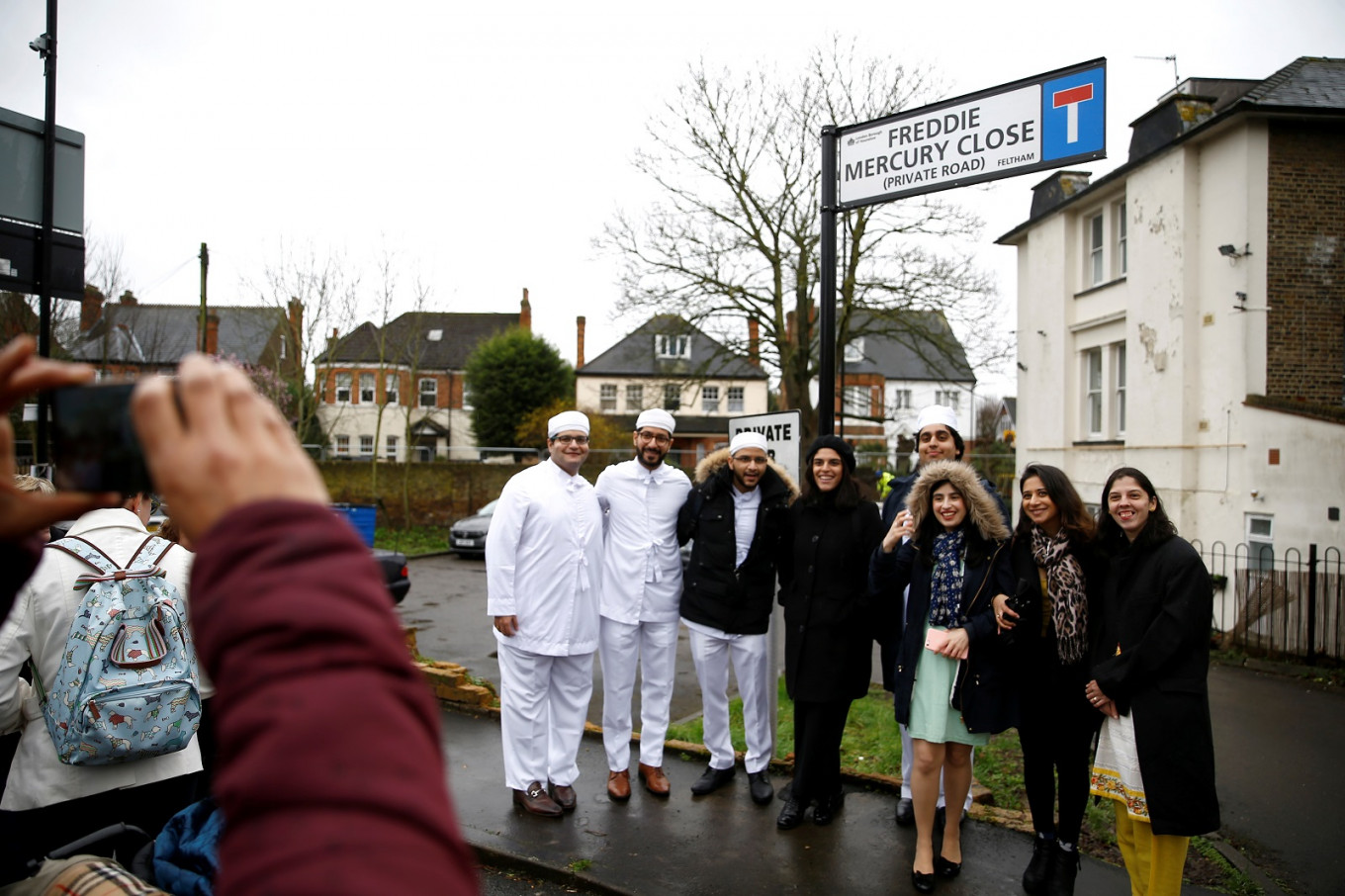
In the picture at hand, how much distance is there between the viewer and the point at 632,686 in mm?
6094

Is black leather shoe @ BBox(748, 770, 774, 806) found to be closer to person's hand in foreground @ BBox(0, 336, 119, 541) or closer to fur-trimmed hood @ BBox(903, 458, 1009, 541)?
fur-trimmed hood @ BBox(903, 458, 1009, 541)

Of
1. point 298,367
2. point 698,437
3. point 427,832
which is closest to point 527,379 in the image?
point 698,437

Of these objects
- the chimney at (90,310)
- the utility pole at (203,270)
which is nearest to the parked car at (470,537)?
the utility pole at (203,270)

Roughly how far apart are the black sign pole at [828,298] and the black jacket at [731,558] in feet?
1.80

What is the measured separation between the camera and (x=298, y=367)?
23812 mm

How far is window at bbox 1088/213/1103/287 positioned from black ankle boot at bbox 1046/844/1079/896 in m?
15.7

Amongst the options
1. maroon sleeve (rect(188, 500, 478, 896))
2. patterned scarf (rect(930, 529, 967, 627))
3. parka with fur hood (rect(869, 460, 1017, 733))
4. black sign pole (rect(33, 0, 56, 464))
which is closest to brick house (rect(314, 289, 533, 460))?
black sign pole (rect(33, 0, 56, 464))

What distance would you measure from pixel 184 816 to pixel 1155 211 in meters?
16.6

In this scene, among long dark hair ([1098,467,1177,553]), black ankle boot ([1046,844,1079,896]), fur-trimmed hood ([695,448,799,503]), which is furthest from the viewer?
fur-trimmed hood ([695,448,799,503])

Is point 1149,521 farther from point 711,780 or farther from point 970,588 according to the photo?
point 711,780

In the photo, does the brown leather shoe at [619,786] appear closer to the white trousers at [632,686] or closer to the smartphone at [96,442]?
the white trousers at [632,686]

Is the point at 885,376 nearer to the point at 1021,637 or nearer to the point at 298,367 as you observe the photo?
the point at 298,367

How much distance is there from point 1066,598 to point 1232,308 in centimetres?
1147

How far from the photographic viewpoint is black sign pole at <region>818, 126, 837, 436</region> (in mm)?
5723
